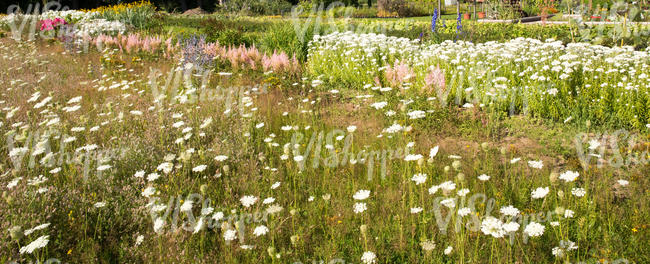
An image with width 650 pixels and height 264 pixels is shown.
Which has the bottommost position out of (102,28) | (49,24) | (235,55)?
(235,55)

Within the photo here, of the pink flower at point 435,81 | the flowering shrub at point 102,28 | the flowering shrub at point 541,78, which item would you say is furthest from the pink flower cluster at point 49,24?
the pink flower at point 435,81

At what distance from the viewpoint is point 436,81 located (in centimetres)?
535

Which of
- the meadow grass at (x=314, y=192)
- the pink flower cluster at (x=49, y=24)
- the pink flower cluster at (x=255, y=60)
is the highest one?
the pink flower cluster at (x=49, y=24)

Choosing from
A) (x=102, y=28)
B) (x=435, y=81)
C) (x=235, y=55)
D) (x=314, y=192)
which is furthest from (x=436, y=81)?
(x=102, y=28)

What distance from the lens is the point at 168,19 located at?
1883 centimetres

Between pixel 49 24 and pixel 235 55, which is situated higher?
pixel 49 24

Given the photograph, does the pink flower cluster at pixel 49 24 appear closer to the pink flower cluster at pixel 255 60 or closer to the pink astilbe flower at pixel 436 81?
the pink flower cluster at pixel 255 60

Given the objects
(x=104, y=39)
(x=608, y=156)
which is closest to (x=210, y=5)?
(x=104, y=39)

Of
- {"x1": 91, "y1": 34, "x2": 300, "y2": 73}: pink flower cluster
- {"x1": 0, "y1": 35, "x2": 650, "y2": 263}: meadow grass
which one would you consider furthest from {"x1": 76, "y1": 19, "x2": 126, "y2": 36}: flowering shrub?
{"x1": 0, "y1": 35, "x2": 650, "y2": 263}: meadow grass

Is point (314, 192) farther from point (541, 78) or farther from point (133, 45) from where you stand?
point (133, 45)

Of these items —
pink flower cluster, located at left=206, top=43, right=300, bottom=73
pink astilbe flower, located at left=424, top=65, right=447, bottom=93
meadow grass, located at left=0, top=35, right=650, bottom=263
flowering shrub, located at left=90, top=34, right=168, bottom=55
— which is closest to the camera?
meadow grass, located at left=0, top=35, right=650, bottom=263

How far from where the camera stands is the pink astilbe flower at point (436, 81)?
5.28 metres

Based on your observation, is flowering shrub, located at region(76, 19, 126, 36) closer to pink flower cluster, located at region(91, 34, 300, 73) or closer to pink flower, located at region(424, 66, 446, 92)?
pink flower cluster, located at region(91, 34, 300, 73)

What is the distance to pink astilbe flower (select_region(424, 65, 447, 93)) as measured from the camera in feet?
17.3
